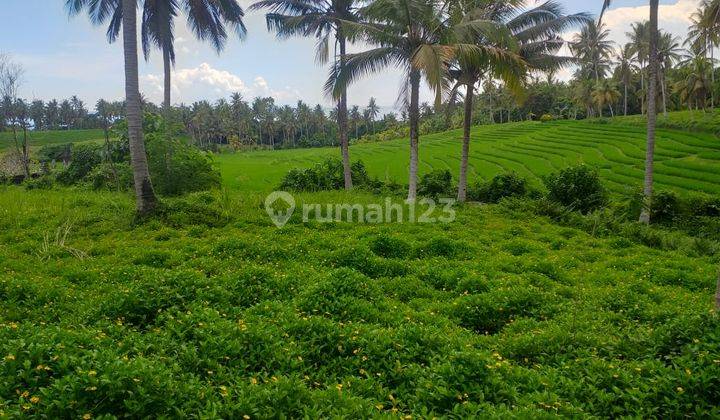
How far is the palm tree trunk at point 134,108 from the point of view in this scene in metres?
10.4

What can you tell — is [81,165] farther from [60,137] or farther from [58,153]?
[60,137]

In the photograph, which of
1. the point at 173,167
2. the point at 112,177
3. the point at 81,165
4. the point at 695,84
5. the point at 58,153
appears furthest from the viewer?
the point at 58,153

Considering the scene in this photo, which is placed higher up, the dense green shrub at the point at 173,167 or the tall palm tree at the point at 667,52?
the tall palm tree at the point at 667,52

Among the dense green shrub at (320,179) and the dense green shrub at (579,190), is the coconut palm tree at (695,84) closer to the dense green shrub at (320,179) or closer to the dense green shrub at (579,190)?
the dense green shrub at (579,190)

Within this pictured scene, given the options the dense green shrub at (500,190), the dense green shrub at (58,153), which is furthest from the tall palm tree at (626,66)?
the dense green shrub at (58,153)

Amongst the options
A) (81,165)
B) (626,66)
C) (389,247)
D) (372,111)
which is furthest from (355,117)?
(389,247)

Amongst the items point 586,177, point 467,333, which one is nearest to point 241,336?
point 467,333

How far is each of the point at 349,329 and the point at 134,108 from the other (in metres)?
8.57

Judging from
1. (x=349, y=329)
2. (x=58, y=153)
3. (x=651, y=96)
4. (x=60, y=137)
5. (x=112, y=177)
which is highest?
(x=60, y=137)

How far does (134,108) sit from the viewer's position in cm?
1055

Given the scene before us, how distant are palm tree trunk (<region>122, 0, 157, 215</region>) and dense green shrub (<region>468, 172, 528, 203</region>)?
11.4m

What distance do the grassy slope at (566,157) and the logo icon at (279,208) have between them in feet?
26.4

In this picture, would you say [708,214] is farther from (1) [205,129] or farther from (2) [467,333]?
(1) [205,129]

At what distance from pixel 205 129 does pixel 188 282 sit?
6953 cm
